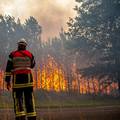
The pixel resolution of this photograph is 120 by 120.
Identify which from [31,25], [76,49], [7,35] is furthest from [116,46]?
[31,25]

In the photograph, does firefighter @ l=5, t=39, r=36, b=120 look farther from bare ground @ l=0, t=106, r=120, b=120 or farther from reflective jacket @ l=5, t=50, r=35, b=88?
bare ground @ l=0, t=106, r=120, b=120

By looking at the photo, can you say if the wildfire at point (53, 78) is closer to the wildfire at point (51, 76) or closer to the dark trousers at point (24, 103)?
the wildfire at point (51, 76)

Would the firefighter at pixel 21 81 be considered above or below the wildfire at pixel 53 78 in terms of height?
below

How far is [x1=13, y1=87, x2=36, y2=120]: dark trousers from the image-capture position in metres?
9.33

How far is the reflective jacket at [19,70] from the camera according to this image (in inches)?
375

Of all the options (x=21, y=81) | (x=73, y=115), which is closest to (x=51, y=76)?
(x=73, y=115)

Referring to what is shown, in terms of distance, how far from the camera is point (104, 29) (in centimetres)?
4072

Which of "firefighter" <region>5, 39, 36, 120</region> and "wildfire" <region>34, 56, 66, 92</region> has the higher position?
"wildfire" <region>34, 56, 66, 92</region>

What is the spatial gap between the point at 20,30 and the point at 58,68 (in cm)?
1314

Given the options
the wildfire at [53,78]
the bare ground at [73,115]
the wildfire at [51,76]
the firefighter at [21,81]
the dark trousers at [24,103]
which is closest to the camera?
the dark trousers at [24,103]

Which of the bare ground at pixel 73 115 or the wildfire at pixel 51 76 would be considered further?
the wildfire at pixel 51 76

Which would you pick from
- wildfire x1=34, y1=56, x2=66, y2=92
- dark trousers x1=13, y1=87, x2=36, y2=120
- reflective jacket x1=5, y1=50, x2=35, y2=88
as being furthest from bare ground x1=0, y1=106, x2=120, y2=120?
wildfire x1=34, y1=56, x2=66, y2=92

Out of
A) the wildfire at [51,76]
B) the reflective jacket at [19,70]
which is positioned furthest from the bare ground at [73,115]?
the wildfire at [51,76]

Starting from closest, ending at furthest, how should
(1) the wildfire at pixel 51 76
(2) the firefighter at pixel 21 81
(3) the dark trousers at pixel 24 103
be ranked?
1. (3) the dark trousers at pixel 24 103
2. (2) the firefighter at pixel 21 81
3. (1) the wildfire at pixel 51 76
